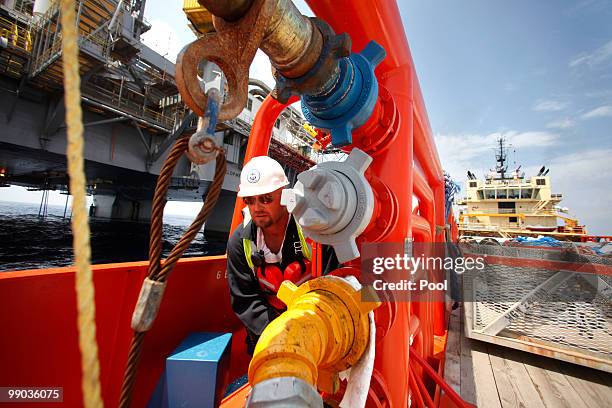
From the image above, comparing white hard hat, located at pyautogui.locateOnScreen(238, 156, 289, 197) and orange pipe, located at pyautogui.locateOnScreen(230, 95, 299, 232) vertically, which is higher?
orange pipe, located at pyautogui.locateOnScreen(230, 95, 299, 232)

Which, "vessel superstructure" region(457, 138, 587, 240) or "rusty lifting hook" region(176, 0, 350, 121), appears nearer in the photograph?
"rusty lifting hook" region(176, 0, 350, 121)

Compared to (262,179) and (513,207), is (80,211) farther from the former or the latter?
(513,207)

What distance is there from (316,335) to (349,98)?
0.86 metres

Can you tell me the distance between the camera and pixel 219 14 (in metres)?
0.66

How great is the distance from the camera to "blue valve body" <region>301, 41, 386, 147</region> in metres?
1.03

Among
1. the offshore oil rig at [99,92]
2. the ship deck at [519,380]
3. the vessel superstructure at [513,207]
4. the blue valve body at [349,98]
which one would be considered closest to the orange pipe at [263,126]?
the blue valve body at [349,98]

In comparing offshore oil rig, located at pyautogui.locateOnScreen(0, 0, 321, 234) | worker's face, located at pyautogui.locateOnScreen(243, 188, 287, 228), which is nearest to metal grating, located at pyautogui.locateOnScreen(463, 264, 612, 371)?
worker's face, located at pyautogui.locateOnScreen(243, 188, 287, 228)

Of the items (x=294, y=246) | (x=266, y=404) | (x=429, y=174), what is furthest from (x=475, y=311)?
(x=266, y=404)

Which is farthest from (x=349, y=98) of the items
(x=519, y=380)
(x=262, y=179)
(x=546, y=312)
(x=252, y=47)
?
(x=546, y=312)

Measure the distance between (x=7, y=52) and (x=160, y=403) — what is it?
1439 cm

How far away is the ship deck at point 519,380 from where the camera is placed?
2.15 m

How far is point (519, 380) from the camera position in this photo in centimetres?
244

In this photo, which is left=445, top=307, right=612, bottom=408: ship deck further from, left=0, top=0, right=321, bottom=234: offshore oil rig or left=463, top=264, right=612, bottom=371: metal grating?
left=0, top=0, right=321, bottom=234: offshore oil rig

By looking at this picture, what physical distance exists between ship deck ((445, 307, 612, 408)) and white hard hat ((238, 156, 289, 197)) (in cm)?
240
